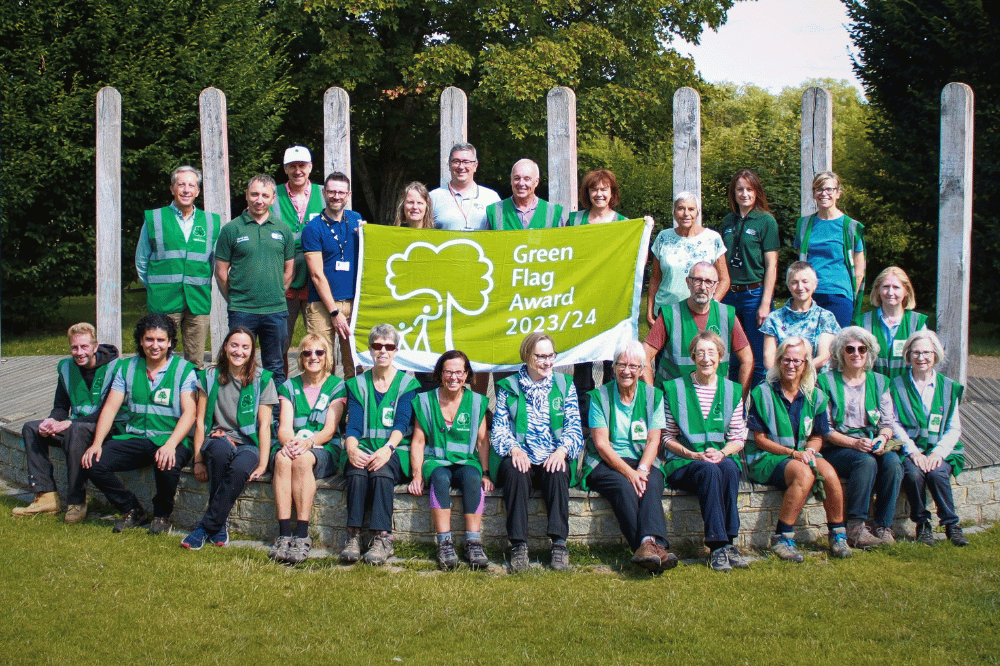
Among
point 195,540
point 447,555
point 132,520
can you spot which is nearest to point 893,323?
point 447,555

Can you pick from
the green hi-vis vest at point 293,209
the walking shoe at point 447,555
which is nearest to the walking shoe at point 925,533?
the walking shoe at point 447,555

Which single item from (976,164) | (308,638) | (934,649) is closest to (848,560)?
(934,649)

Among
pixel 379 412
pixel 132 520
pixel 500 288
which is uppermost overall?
pixel 500 288

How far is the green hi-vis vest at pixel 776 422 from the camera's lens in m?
5.96

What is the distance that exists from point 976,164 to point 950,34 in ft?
6.07

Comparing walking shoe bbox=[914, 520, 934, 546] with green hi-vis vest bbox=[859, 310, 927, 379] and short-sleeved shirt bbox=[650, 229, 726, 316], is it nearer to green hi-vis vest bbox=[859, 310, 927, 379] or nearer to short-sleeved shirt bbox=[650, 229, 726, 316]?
green hi-vis vest bbox=[859, 310, 927, 379]

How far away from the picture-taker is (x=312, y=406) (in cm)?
614

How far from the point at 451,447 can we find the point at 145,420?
203 cm

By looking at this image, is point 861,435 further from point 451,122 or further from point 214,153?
point 214,153

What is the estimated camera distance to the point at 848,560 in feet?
18.5

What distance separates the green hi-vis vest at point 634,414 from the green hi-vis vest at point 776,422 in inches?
23.3

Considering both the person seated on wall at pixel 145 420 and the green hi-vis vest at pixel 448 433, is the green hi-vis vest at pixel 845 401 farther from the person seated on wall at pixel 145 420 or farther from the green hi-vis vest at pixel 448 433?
the person seated on wall at pixel 145 420

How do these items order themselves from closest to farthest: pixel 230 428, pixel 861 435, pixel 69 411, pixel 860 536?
pixel 860 536 < pixel 861 435 < pixel 230 428 < pixel 69 411

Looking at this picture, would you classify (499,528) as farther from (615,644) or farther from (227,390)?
(227,390)
